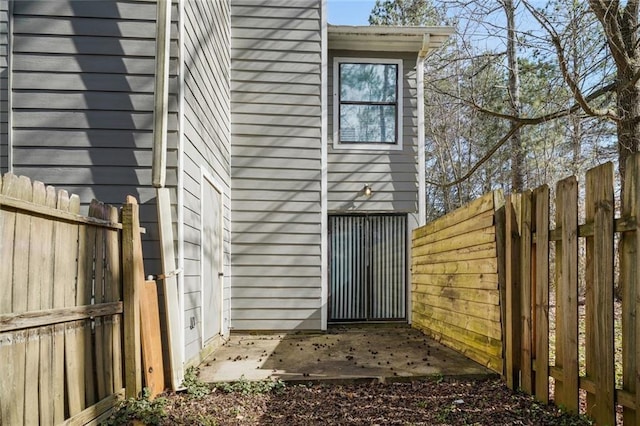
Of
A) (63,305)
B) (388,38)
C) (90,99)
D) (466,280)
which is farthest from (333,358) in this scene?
(388,38)

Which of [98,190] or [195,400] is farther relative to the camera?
[98,190]

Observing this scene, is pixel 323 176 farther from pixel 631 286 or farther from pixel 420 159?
pixel 631 286

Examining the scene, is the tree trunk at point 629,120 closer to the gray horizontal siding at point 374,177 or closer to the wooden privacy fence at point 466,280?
the gray horizontal siding at point 374,177

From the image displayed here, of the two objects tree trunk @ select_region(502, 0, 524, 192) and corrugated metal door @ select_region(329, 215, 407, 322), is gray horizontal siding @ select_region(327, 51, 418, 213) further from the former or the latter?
tree trunk @ select_region(502, 0, 524, 192)

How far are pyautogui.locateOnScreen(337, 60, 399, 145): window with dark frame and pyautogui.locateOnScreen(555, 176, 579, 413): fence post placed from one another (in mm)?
4260

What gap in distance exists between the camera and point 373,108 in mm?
6961

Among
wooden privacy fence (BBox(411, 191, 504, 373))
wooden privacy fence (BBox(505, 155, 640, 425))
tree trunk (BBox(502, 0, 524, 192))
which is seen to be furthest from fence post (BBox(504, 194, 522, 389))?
tree trunk (BBox(502, 0, 524, 192))

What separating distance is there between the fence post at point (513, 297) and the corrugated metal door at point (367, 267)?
344cm

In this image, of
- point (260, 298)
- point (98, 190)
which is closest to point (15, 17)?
point (98, 190)

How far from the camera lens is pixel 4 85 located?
359 cm

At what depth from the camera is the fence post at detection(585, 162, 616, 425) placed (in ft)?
7.89

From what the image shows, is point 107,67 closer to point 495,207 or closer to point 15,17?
point 15,17

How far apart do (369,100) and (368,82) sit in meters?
0.31

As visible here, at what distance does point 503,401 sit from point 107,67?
424 cm
